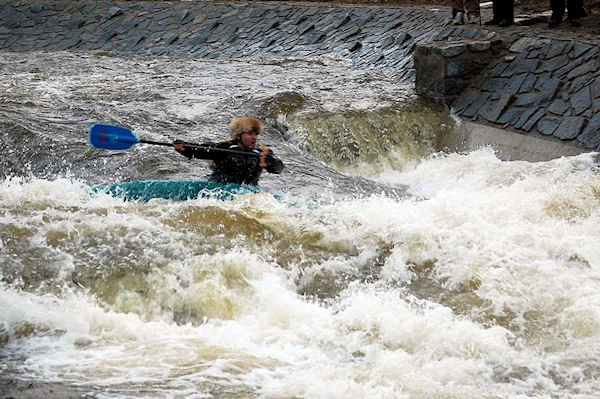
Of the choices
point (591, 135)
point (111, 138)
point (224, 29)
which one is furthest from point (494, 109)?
point (224, 29)

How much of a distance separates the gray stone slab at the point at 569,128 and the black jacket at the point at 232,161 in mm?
3534

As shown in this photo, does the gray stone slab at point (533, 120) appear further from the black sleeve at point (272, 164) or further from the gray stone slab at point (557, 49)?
the black sleeve at point (272, 164)

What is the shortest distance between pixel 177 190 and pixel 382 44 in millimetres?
7019

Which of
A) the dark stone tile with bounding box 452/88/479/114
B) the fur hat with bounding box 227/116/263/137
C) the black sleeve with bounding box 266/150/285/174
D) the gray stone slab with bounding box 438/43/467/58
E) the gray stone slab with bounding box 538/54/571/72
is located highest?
the fur hat with bounding box 227/116/263/137

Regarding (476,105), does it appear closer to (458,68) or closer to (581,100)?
(458,68)

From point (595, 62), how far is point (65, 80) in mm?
6597

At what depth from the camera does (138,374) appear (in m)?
4.64

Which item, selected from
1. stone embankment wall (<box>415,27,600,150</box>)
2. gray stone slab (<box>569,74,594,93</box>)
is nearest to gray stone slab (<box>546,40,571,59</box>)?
stone embankment wall (<box>415,27,600,150</box>)

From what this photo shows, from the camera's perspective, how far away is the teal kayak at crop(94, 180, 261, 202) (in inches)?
275

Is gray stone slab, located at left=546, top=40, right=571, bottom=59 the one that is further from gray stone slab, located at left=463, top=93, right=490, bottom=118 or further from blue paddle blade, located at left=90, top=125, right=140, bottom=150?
blue paddle blade, located at left=90, top=125, right=140, bottom=150

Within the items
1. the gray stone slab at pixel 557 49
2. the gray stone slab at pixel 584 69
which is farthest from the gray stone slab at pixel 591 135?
the gray stone slab at pixel 557 49

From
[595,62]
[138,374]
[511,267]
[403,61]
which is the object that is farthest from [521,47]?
[138,374]

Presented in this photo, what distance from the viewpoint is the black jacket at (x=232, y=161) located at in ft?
22.7

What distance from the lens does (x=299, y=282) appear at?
5.93 metres
